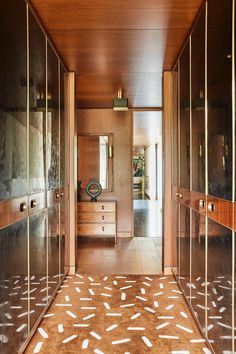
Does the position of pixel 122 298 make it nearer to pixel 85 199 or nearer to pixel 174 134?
pixel 174 134

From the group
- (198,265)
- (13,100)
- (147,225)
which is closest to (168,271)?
(198,265)

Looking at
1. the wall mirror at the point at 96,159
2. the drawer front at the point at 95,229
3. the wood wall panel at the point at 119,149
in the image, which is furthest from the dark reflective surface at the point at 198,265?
the wall mirror at the point at 96,159

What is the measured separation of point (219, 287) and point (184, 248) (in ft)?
3.92

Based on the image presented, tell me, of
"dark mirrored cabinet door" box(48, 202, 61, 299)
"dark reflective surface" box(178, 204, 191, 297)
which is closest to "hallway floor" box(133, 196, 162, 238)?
"dark reflective surface" box(178, 204, 191, 297)

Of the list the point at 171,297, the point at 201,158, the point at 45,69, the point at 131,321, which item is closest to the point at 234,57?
the point at 201,158

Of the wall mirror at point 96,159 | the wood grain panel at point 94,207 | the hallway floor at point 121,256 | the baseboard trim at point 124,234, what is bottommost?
the hallway floor at point 121,256

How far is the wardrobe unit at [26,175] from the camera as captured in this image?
181 centimetres

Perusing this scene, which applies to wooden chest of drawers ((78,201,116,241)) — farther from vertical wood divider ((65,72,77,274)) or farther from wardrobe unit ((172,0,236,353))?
wardrobe unit ((172,0,236,353))

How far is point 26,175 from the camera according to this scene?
2.21m

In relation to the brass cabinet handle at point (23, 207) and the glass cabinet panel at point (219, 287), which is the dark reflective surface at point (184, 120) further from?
the brass cabinet handle at point (23, 207)

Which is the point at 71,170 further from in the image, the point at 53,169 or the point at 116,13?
the point at 116,13

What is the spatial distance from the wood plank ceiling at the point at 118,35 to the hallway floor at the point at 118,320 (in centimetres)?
244

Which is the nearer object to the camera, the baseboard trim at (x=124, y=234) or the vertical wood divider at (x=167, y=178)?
the vertical wood divider at (x=167, y=178)

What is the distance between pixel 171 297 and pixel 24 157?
2.00 m
